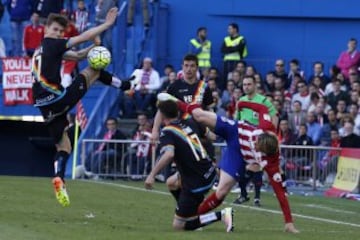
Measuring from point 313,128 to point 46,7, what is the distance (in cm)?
796

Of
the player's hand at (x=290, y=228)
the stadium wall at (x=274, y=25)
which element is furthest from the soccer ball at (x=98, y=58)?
the stadium wall at (x=274, y=25)

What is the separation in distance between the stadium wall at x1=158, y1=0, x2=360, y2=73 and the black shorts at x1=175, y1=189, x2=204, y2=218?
57.8 feet

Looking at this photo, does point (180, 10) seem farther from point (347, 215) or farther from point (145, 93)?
point (347, 215)

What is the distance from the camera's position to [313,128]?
26391 millimetres

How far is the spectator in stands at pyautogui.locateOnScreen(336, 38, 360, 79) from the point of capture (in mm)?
28281

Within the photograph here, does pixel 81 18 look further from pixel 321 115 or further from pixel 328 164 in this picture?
pixel 328 164

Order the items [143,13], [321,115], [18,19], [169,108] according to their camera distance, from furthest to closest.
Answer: [143,13]
[18,19]
[321,115]
[169,108]

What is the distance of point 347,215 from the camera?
18.5 m

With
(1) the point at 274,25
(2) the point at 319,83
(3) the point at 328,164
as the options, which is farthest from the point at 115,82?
(1) the point at 274,25

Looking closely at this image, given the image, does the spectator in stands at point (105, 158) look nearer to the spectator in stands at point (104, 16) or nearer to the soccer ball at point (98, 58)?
the spectator in stands at point (104, 16)

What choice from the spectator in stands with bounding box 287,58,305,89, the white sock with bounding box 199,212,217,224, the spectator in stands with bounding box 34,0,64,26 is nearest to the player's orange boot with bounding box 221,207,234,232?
the white sock with bounding box 199,212,217,224

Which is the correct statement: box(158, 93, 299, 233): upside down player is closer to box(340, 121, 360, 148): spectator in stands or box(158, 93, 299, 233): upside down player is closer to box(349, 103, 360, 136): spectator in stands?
box(340, 121, 360, 148): spectator in stands

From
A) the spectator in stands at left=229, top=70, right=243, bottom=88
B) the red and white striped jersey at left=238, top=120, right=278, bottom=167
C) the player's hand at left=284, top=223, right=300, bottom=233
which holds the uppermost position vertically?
the red and white striped jersey at left=238, top=120, right=278, bottom=167

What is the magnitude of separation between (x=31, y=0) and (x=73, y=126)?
13.8 ft
